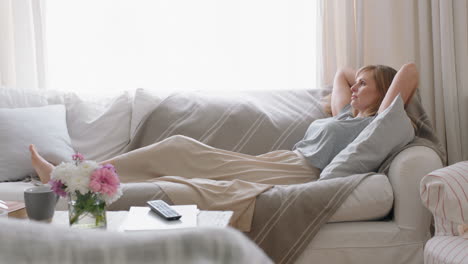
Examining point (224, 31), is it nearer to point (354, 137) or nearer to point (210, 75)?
point (210, 75)

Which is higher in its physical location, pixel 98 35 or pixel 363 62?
pixel 98 35

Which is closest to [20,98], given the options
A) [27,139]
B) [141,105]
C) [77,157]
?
[27,139]

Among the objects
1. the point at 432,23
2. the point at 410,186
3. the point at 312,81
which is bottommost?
the point at 410,186

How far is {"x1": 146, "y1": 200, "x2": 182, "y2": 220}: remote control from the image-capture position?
5.34 ft

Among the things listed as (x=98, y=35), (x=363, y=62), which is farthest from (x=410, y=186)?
(x=98, y=35)

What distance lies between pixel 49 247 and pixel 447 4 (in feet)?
10.7

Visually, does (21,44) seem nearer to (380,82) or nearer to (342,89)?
(342,89)

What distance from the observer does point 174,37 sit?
350 cm

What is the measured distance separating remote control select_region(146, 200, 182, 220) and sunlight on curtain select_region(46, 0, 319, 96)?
1.85m

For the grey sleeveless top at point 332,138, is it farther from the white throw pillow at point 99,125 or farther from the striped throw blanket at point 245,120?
the white throw pillow at point 99,125

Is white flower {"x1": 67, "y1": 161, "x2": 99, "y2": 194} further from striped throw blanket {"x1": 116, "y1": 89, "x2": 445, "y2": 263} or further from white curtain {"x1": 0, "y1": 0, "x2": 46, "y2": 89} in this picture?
white curtain {"x1": 0, "y1": 0, "x2": 46, "y2": 89}

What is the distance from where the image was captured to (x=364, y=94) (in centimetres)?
266

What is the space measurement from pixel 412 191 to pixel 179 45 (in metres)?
1.90

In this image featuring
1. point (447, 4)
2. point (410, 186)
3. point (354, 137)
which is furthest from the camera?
point (447, 4)
